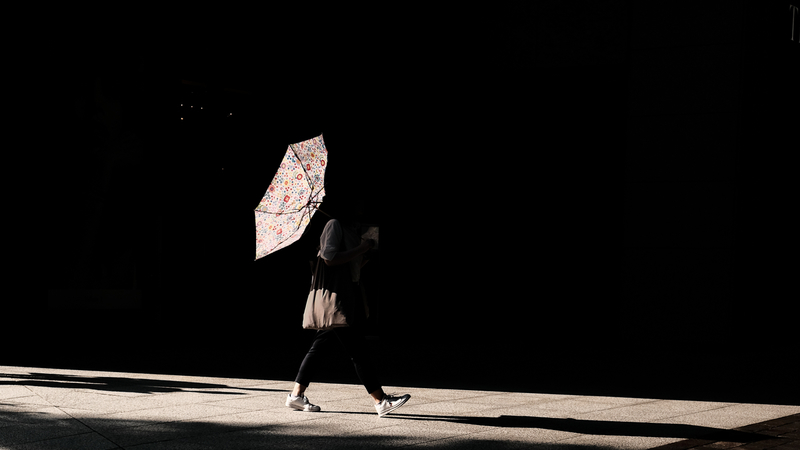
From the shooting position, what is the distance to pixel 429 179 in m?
15.3

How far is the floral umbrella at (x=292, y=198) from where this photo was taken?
24.4 feet

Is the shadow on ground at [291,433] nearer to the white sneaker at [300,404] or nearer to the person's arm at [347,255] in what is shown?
the white sneaker at [300,404]

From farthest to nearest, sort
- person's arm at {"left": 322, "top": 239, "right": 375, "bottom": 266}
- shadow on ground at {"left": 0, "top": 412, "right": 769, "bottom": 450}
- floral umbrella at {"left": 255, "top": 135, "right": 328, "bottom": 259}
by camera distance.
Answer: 1. floral umbrella at {"left": 255, "top": 135, "right": 328, "bottom": 259}
2. person's arm at {"left": 322, "top": 239, "right": 375, "bottom": 266}
3. shadow on ground at {"left": 0, "top": 412, "right": 769, "bottom": 450}

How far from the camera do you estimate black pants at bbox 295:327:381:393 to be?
23.6 feet

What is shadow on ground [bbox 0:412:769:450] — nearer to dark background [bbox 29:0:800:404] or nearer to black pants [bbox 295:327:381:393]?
black pants [bbox 295:327:381:393]

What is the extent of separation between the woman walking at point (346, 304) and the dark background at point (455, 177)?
17.4 feet

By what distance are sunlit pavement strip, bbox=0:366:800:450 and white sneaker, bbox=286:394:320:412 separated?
60 millimetres

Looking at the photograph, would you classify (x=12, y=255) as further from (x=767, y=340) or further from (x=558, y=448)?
(x=767, y=340)

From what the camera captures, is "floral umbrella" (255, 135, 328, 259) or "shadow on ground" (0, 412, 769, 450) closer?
"shadow on ground" (0, 412, 769, 450)

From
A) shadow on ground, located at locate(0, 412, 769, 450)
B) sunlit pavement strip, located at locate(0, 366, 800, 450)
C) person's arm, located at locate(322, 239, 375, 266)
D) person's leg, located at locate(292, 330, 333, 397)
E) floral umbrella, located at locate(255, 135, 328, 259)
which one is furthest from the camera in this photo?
floral umbrella, located at locate(255, 135, 328, 259)

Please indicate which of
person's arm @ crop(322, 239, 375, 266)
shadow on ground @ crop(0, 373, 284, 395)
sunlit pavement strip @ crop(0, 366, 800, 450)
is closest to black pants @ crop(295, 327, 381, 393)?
sunlit pavement strip @ crop(0, 366, 800, 450)

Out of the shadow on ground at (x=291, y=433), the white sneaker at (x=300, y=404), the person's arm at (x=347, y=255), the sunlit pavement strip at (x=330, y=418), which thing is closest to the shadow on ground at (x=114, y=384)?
the sunlit pavement strip at (x=330, y=418)

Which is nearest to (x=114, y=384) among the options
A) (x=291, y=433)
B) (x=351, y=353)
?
(x=351, y=353)

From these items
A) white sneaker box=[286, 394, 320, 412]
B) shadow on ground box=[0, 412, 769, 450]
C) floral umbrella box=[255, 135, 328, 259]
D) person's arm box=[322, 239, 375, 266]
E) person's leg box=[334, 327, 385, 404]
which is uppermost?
floral umbrella box=[255, 135, 328, 259]
